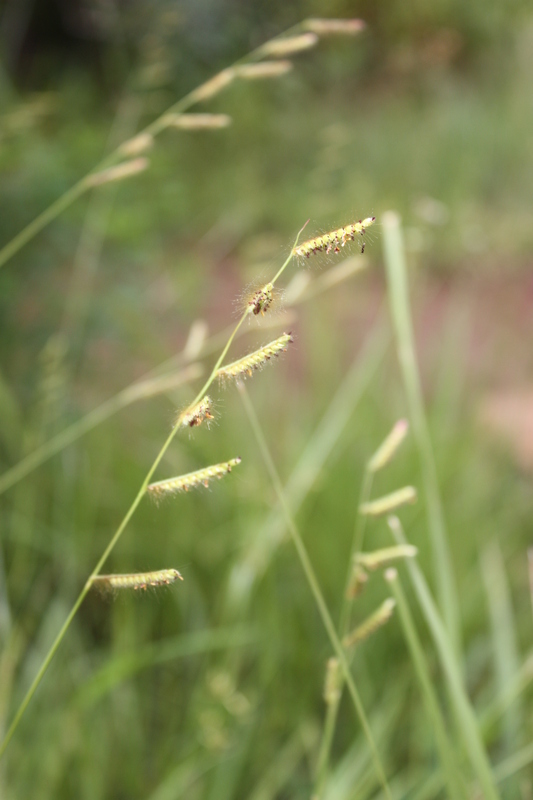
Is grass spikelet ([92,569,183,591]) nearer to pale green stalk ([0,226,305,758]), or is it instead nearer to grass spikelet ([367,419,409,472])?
pale green stalk ([0,226,305,758])

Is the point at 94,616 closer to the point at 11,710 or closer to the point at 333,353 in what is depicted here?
the point at 11,710

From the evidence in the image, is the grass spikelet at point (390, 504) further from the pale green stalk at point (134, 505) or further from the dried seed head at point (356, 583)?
the pale green stalk at point (134, 505)

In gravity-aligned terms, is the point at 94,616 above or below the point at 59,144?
below

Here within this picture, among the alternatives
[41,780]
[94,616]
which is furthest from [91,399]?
[41,780]

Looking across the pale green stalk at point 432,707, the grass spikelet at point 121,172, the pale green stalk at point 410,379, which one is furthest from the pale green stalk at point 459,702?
the grass spikelet at point 121,172

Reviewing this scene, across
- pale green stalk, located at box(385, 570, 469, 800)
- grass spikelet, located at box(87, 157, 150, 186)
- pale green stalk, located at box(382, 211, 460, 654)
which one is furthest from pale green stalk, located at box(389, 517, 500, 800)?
grass spikelet, located at box(87, 157, 150, 186)

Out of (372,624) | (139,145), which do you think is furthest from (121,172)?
(372,624)
